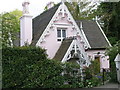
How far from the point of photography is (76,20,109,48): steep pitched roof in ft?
35.8

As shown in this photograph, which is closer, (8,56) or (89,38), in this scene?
(8,56)

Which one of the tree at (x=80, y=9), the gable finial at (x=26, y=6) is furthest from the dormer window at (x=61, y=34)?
the tree at (x=80, y=9)

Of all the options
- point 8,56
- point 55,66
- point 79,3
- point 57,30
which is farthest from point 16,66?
point 79,3

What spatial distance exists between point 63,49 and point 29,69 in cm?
318

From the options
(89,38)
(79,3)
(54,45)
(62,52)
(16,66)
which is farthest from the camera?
(79,3)

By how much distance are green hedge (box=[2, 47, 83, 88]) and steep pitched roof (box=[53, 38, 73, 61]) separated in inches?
90.5

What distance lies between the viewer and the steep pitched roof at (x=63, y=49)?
340 inches

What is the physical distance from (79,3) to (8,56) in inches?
472

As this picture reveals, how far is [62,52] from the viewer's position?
888cm

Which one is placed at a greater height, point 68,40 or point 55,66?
point 68,40

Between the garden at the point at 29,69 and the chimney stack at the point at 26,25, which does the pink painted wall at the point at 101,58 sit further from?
the garden at the point at 29,69

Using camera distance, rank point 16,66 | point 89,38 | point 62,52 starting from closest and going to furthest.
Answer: point 16,66 < point 62,52 < point 89,38

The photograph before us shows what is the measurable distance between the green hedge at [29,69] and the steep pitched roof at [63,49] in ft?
7.54

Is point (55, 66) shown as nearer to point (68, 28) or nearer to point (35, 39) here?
point (35, 39)
